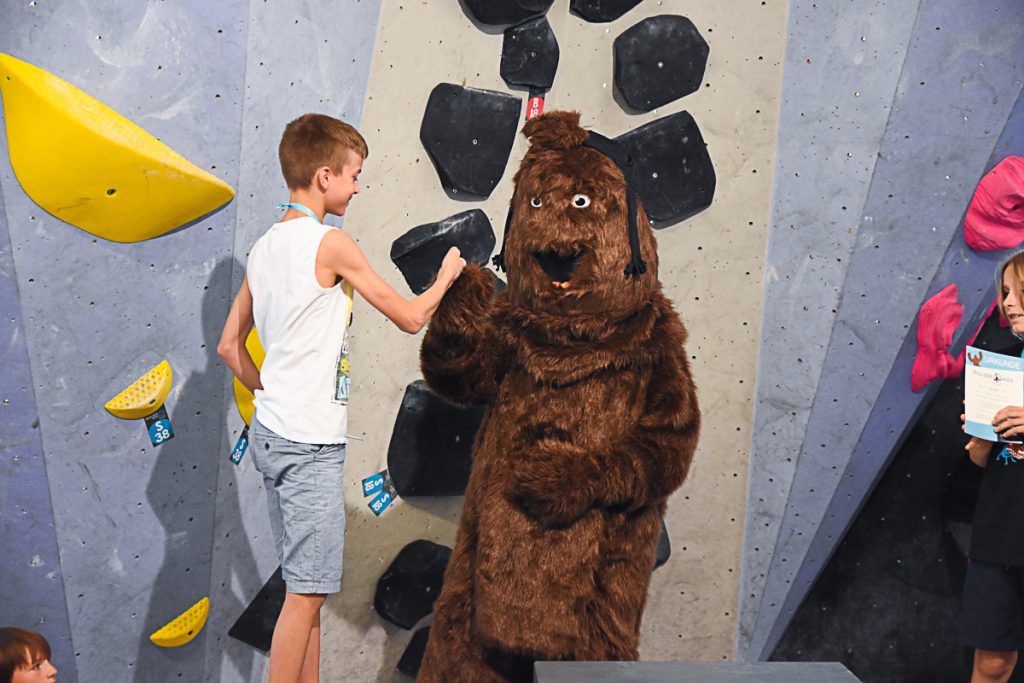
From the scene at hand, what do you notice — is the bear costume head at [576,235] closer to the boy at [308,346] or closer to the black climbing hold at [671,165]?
the boy at [308,346]

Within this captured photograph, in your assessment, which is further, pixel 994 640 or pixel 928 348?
Result: pixel 928 348

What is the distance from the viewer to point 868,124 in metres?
2.81

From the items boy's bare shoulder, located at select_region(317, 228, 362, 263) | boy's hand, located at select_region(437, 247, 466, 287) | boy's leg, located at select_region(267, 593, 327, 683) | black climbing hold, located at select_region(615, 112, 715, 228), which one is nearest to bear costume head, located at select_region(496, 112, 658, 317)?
boy's hand, located at select_region(437, 247, 466, 287)

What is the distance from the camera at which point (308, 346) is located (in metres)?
2.09

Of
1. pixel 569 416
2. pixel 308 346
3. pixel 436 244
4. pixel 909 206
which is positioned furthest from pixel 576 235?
pixel 909 206

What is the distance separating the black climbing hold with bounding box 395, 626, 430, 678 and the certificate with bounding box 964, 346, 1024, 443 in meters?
1.50

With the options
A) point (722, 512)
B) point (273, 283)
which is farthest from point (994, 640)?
point (273, 283)

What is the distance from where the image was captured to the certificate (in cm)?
224

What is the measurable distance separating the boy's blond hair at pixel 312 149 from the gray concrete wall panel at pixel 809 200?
1293 mm

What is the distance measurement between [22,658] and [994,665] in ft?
7.05

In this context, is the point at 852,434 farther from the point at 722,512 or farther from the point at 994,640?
the point at 994,640

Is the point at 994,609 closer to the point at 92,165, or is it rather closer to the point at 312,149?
the point at 312,149

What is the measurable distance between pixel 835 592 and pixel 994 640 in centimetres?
57

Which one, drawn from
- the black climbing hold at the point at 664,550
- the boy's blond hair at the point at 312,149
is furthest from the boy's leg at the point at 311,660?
the black climbing hold at the point at 664,550
